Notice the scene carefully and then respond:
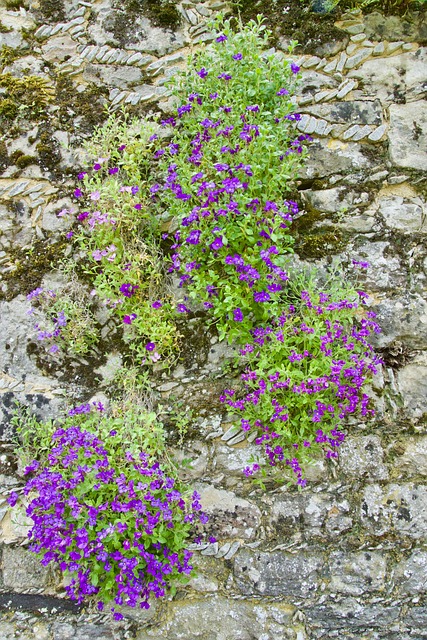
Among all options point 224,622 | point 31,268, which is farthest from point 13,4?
point 224,622

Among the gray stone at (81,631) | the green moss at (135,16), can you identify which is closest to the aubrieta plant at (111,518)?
the gray stone at (81,631)

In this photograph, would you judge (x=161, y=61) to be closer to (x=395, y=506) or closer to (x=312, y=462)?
(x=312, y=462)

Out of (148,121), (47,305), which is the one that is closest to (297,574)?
(47,305)

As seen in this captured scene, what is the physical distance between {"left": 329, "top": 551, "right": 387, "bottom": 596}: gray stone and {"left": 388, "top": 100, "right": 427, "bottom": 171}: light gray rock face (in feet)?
7.22

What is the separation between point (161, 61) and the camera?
356cm

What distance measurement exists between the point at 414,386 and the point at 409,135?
1.48 meters

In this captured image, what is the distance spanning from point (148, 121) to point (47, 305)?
1338 mm

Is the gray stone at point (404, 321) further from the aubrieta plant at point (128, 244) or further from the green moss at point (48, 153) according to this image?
the green moss at point (48, 153)

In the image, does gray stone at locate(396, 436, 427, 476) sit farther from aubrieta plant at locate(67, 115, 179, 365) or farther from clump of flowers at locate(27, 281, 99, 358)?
clump of flowers at locate(27, 281, 99, 358)

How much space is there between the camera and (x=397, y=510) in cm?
291

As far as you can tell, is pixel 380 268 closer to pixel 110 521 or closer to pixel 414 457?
pixel 414 457

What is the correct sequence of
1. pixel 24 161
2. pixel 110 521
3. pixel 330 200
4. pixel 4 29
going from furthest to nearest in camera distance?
pixel 4 29
pixel 24 161
pixel 330 200
pixel 110 521

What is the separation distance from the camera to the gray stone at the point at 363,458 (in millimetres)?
2959

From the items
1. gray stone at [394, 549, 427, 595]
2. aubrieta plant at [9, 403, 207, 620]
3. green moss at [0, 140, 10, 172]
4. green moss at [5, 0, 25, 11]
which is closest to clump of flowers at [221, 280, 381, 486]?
aubrieta plant at [9, 403, 207, 620]
